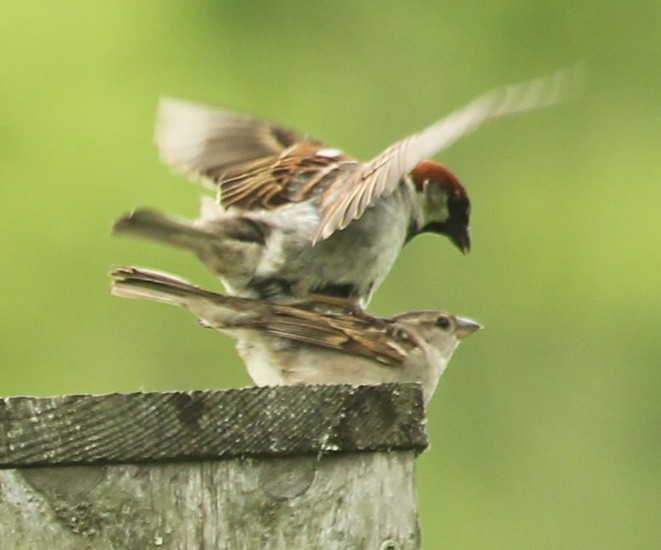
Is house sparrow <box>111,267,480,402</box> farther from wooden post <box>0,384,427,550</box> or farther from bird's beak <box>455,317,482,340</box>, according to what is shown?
wooden post <box>0,384,427,550</box>

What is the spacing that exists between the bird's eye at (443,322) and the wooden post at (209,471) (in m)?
2.12

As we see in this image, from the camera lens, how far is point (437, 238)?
12938mm

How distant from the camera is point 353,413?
305 centimetres

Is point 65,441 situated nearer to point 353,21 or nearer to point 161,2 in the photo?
point 161,2

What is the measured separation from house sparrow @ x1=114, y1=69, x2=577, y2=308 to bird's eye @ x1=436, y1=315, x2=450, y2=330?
239 mm

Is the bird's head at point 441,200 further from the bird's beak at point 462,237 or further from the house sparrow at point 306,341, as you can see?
the house sparrow at point 306,341

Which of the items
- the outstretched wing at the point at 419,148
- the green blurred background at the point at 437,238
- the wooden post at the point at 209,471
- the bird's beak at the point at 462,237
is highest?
the green blurred background at the point at 437,238

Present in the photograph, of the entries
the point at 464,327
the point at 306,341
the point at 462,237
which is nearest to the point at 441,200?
the point at 462,237

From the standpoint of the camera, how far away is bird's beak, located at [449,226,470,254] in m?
5.36

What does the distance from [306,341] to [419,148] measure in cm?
53

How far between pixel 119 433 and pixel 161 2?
35.8 feet

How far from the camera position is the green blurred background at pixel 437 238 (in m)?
11.5

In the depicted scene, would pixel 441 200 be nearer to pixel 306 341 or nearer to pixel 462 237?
pixel 462 237

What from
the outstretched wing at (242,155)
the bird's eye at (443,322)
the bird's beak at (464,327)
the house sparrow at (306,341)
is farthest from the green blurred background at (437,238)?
the house sparrow at (306,341)
